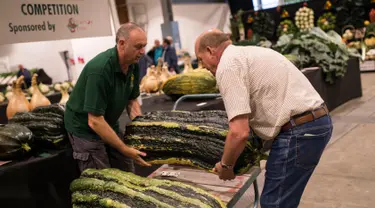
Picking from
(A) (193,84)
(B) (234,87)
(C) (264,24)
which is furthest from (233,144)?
(C) (264,24)

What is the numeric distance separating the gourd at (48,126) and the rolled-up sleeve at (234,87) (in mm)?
1428

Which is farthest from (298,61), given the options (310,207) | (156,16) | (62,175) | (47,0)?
(156,16)

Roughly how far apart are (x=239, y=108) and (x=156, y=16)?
12.5 metres

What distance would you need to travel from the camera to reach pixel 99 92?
7.74 feet

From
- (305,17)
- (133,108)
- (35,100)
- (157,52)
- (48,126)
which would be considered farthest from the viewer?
(305,17)

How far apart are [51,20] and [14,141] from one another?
1.57 meters

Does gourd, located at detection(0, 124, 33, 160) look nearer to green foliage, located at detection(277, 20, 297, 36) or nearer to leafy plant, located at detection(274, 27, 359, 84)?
leafy plant, located at detection(274, 27, 359, 84)

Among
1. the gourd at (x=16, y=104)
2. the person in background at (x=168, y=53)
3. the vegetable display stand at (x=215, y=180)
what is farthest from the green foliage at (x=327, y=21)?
the vegetable display stand at (x=215, y=180)

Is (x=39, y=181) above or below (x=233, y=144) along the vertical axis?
below

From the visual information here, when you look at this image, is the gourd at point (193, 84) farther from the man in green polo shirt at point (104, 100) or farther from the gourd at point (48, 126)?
the gourd at point (48, 126)

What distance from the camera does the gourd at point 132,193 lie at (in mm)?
1896

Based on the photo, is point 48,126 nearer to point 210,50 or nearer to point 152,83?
point 210,50

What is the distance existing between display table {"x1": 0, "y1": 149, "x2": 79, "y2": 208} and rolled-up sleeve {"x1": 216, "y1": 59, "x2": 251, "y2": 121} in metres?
1.47

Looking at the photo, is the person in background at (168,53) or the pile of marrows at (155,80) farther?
the person in background at (168,53)
